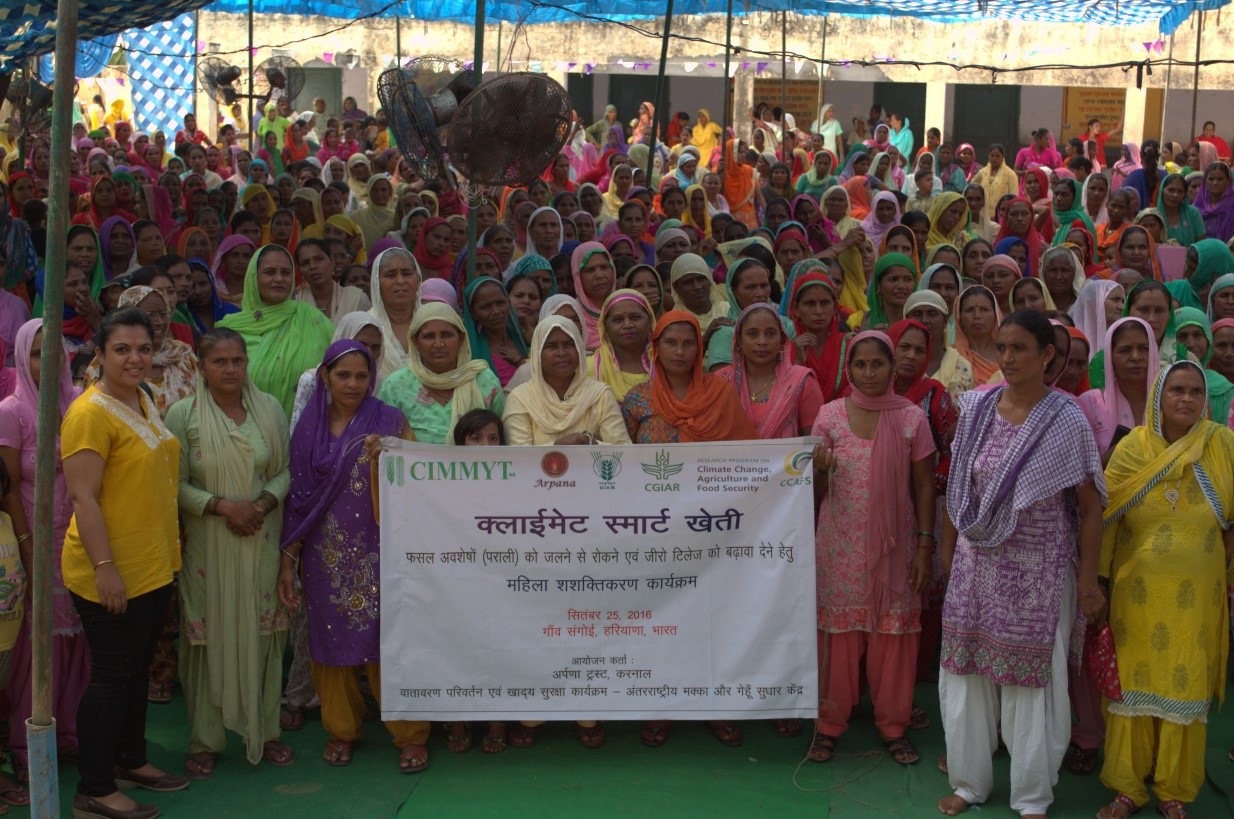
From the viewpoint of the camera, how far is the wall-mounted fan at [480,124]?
6.00 m

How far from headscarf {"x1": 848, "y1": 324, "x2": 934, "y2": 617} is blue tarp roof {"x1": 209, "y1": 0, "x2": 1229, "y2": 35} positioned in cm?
890

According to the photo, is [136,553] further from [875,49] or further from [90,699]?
[875,49]

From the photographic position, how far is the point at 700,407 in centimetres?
448

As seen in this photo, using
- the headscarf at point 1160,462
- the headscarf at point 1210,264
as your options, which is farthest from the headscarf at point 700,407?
the headscarf at point 1210,264

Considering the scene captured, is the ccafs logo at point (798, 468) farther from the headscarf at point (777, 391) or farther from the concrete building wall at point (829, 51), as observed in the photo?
the concrete building wall at point (829, 51)

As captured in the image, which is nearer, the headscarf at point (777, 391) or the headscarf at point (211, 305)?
the headscarf at point (777, 391)

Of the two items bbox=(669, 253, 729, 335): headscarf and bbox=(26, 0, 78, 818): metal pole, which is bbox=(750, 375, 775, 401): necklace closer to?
bbox=(669, 253, 729, 335): headscarf

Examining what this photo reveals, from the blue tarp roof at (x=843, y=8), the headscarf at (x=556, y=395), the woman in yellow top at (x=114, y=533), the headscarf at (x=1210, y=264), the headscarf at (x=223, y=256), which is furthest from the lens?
the blue tarp roof at (x=843, y=8)

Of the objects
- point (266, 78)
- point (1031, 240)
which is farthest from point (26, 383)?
point (266, 78)

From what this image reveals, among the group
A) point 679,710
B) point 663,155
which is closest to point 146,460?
point 679,710

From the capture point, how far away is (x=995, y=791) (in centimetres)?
418

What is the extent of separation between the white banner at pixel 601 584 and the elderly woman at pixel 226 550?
1.37 feet

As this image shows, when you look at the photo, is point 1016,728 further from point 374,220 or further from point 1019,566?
point 374,220

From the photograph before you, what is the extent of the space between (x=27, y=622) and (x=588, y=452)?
1.88 m
